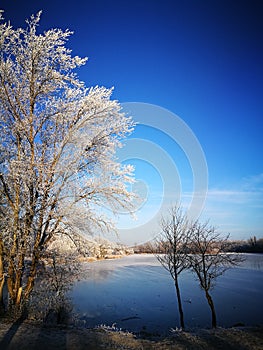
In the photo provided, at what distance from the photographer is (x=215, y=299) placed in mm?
21453

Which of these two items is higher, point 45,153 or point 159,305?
point 45,153

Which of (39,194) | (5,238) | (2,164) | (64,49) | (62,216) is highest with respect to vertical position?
(64,49)

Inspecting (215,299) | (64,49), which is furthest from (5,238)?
(215,299)

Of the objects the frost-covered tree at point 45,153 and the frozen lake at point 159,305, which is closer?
the frost-covered tree at point 45,153

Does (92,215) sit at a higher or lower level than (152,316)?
higher

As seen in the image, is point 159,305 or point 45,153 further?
point 159,305

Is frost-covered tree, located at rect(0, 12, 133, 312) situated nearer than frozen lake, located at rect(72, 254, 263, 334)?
Yes

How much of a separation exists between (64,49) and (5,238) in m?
7.25

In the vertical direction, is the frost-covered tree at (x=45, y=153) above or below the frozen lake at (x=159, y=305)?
above

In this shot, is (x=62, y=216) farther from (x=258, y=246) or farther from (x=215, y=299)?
(x=258, y=246)

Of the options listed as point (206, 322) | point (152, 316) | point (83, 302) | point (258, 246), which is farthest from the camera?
point (258, 246)

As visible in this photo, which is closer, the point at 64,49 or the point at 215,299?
the point at 64,49

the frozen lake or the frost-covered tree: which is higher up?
the frost-covered tree

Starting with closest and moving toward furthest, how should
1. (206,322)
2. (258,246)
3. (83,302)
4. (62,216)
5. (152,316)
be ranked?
(62,216)
(206,322)
(152,316)
(83,302)
(258,246)
